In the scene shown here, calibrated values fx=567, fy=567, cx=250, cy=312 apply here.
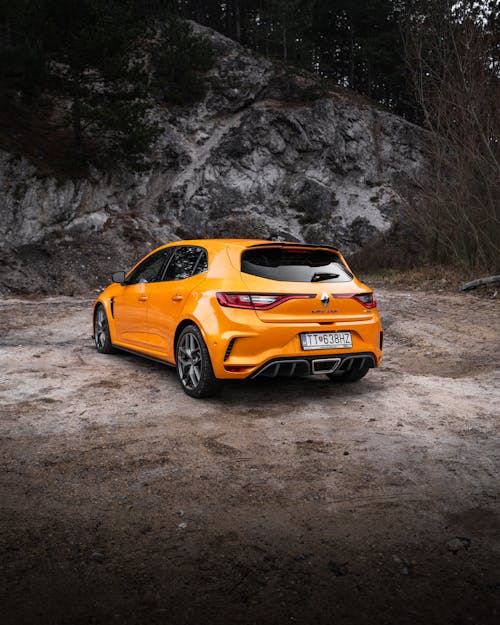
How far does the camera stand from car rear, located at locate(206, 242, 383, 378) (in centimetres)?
519

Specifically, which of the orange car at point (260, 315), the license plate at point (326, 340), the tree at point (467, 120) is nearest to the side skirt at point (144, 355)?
the orange car at point (260, 315)

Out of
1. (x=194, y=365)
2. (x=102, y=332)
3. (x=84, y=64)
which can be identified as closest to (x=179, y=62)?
(x=84, y=64)

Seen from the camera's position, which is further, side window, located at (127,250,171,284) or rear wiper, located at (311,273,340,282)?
side window, located at (127,250,171,284)

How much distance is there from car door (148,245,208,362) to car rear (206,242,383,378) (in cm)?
54

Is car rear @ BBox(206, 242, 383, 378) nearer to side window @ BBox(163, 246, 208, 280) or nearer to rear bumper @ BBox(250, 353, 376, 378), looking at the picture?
rear bumper @ BBox(250, 353, 376, 378)

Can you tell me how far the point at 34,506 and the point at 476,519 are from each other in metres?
2.39

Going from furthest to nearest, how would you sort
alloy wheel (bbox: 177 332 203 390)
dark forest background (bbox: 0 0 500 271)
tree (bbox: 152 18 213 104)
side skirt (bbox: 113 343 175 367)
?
tree (bbox: 152 18 213 104)
dark forest background (bbox: 0 0 500 271)
side skirt (bbox: 113 343 175 367)
alloy wheel (bbox: 177 332 203 390)

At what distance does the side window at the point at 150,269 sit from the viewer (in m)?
6.77

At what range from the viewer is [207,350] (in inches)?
210

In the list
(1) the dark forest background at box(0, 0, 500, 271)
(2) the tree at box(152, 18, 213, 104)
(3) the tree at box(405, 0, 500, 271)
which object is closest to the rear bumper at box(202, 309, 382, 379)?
(3) the tree at box(405, 0, 500, 271)

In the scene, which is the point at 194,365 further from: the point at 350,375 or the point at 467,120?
the point at 467,120

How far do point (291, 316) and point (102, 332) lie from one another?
3.65 meters

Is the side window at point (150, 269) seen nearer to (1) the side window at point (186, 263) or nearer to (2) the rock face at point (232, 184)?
(1) the side window at point (186, 263)

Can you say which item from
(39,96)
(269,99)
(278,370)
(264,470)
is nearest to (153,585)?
(264,470)
